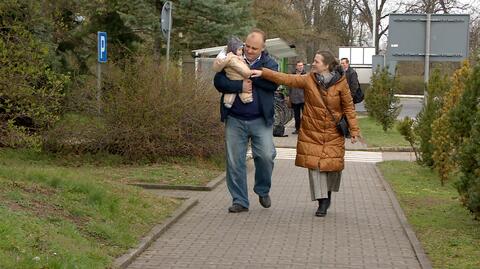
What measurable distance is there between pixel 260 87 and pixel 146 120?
162 inches

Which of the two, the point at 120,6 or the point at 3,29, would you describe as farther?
the point at 120,6

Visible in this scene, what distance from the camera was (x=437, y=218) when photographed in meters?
9.28

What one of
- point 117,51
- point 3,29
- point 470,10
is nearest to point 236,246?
point 3,29

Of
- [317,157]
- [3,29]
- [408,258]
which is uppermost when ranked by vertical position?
[3,29]

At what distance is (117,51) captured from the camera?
2105 centimetres

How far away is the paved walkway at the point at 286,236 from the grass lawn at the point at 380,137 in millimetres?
8477

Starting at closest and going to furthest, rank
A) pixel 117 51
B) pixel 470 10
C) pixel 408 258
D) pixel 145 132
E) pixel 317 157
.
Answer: pixel 408 258
pixel 317 157
pixel 145 132
pixel 117 51
pixel 470 10

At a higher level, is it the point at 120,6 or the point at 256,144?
the point at 120,6

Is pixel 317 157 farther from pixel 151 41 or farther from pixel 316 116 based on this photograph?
pixel 151 41

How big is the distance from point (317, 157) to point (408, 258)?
2.02 metres

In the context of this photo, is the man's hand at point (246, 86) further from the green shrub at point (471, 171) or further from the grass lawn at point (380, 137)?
the grass lawn at point (380, 137)

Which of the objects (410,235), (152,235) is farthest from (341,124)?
(152,235)

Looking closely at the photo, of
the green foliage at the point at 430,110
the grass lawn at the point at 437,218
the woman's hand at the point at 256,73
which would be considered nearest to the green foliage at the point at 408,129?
the green foliage at the point at 430,110

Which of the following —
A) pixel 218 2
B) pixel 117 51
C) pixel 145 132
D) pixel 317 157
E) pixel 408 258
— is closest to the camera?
pixel 408 258
